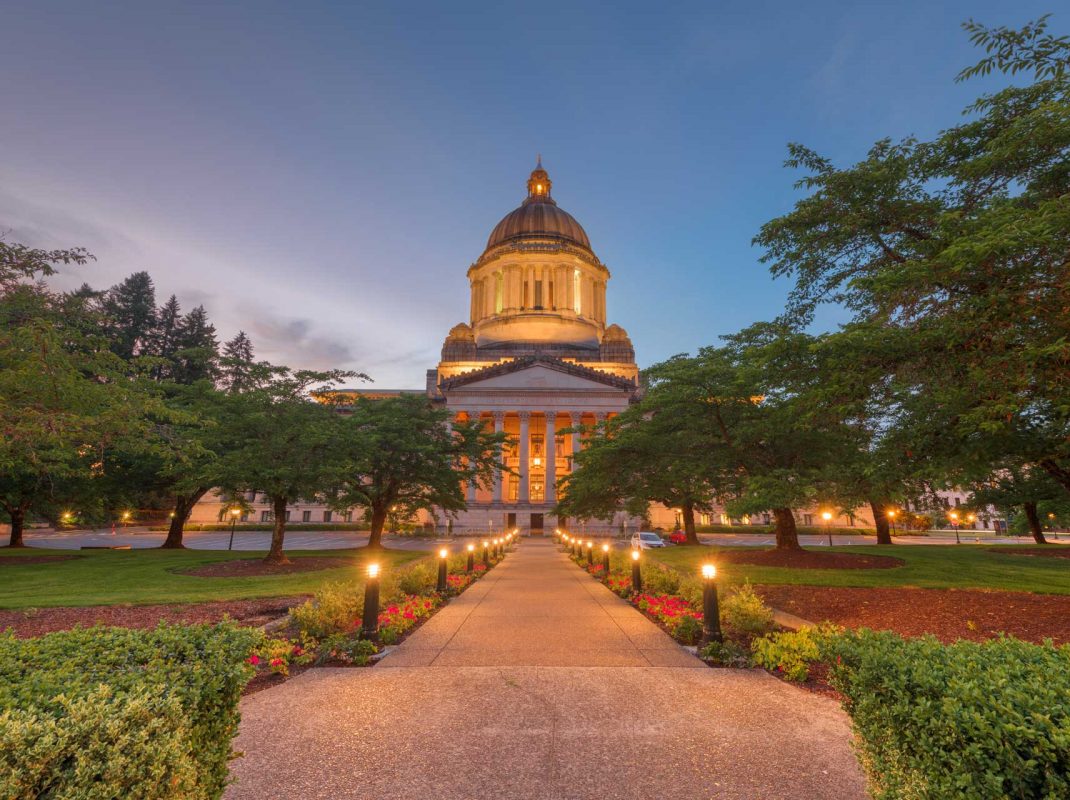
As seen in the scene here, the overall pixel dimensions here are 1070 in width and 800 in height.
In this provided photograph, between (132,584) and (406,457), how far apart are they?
45.9 feet

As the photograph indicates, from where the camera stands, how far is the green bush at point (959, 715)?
293 cm

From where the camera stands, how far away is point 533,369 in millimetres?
68312

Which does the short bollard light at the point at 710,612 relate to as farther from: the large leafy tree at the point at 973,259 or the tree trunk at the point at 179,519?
the tree trunk at the point at 179,519

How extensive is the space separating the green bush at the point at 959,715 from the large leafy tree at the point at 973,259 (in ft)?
20.5

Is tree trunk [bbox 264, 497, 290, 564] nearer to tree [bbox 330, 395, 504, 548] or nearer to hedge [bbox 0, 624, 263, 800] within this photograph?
tree [bbox 330, 395, 504, 548]

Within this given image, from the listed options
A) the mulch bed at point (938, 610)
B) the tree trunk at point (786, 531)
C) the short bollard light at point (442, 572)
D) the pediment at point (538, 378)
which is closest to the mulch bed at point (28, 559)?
the short bollard light at point (442, 572)

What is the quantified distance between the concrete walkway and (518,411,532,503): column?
180 ft

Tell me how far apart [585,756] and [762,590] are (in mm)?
11495

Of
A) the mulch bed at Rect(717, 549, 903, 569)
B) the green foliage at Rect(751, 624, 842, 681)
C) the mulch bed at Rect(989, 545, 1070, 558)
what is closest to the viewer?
the green foliage at Rect(751, 624, 842, 681)

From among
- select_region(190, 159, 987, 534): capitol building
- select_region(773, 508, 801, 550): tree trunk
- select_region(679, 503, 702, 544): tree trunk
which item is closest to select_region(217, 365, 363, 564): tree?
select_region(773, 508, 801, 550): tree trunk

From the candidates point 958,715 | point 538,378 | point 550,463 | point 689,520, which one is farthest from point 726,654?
point 538,378

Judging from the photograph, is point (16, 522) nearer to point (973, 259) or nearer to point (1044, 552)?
point (973, 259)

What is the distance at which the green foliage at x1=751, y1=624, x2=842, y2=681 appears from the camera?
769 cm

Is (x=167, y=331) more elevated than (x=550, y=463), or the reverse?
(x=167, y=331)
